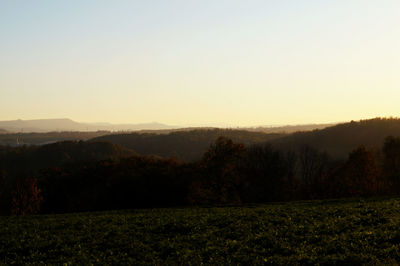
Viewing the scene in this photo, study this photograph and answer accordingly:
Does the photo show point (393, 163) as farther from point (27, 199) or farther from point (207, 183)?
point (27, 199)

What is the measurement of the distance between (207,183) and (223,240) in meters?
62.0

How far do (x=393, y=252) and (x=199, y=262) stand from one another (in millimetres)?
9911

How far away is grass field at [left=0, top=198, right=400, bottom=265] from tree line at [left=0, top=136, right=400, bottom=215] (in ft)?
165

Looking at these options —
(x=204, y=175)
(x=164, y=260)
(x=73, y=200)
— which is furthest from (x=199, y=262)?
(x=73, y=200)

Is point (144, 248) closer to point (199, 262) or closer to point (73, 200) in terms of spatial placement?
point (199, 262)

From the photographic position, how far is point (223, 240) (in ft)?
79.6

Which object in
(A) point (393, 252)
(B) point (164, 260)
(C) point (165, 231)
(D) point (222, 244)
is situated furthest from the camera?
(C) point (165, 231)

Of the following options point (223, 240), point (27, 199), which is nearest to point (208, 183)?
point (27, 199)

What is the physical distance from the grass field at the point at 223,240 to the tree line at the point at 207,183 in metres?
50.3

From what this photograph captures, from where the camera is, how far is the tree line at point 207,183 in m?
85.6

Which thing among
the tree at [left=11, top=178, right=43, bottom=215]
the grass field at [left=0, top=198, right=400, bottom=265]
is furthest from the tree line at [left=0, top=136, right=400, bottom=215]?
the grass field at [left=0, top=198, right=400, bottom=265]

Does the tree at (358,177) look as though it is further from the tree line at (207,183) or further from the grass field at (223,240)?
the grass field at (223,240)

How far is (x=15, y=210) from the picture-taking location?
3457 inches

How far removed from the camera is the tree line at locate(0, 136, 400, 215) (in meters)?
85.6
